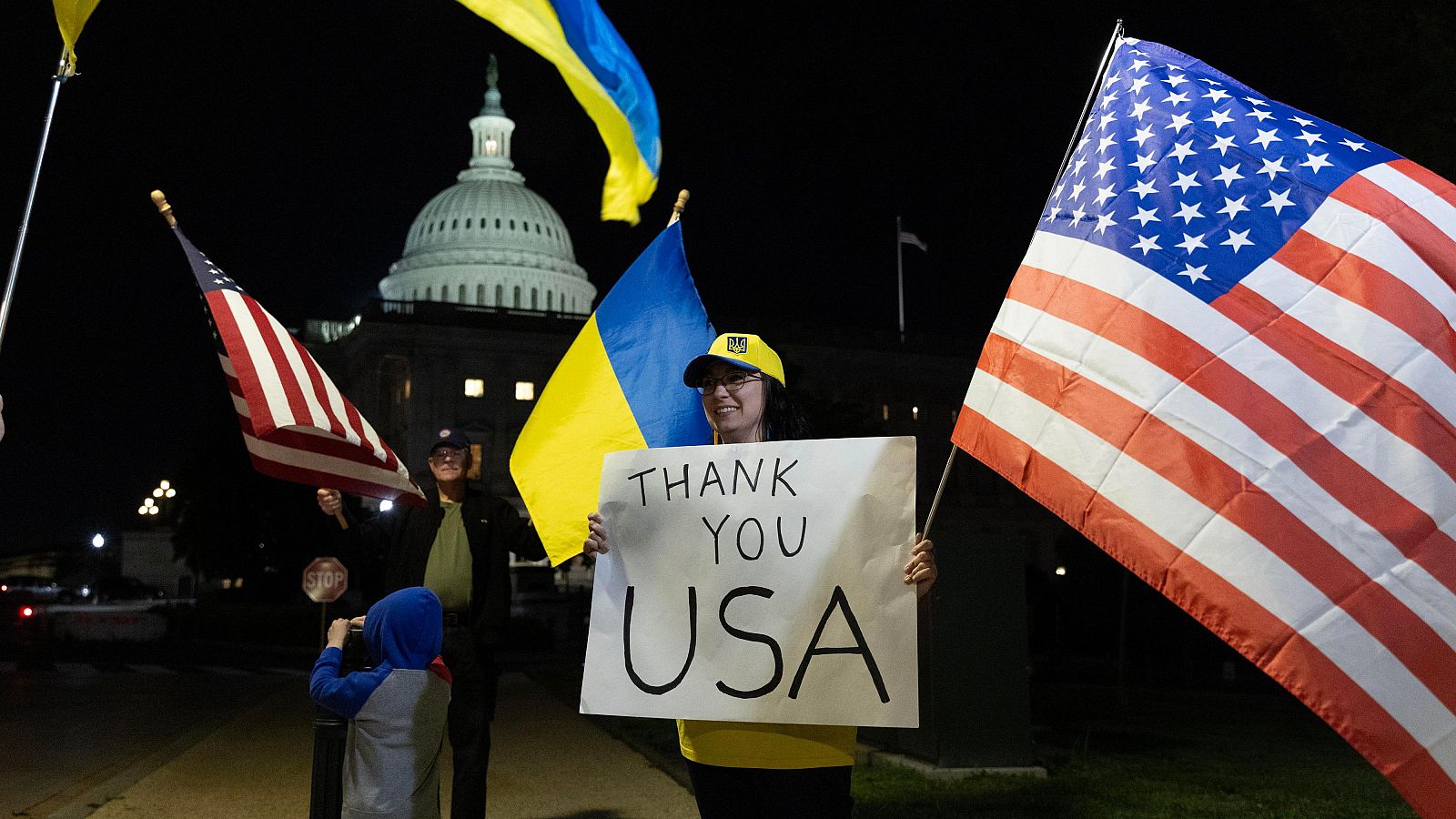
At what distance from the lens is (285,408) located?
200 inches

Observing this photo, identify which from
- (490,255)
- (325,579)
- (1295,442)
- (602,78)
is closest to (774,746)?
(1295,442)

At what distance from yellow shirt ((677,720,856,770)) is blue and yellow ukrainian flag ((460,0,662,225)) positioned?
58.3 inches

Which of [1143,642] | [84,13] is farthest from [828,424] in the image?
[84,13]

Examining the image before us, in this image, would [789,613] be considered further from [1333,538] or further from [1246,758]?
[1246,758]

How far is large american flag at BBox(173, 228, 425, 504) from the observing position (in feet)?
16.8

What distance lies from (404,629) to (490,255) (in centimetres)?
9091

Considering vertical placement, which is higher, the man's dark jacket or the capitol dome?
the capitol dome

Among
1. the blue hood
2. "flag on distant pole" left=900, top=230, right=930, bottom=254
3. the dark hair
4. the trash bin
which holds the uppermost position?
"flag on distant pole" left=900, top=230, right=930, bottom=254

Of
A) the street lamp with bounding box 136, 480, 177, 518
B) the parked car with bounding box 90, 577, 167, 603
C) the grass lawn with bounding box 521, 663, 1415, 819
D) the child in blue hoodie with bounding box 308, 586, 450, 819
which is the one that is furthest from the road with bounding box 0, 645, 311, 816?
the parked car with bounding box 90, 577, 167, 603

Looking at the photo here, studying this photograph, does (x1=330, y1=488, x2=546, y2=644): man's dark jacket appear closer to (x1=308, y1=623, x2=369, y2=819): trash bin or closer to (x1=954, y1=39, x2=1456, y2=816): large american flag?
(x1=308, y1=623, x2=369, y2=819): trash bin

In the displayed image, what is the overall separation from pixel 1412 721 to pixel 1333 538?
470 millimetres

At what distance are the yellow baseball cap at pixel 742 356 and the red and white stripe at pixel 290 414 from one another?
219 cm

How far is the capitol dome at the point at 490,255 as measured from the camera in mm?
92938

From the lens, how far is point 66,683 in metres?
18.8
